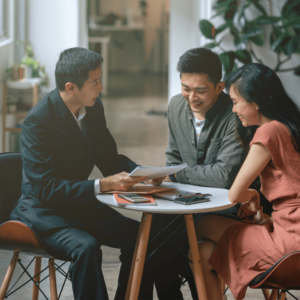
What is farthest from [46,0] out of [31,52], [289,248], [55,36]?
[289,248]

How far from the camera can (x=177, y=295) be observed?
2131mm

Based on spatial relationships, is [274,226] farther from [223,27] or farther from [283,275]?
[223,27]

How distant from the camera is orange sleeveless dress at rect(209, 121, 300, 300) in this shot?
1.72m

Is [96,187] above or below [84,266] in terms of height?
above

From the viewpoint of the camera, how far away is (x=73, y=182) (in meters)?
1.96

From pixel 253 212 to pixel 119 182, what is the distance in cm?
61

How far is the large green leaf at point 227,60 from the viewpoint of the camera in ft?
13.6

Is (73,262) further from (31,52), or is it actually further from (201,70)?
(31,52)

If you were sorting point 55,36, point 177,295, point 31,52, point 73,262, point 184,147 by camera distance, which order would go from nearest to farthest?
point 73,262 < point 177,295 < point 184,147 < point 31,52 < point 55,36

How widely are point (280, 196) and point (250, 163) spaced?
0.18m

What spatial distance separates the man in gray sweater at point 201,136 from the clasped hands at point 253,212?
0.06 metres

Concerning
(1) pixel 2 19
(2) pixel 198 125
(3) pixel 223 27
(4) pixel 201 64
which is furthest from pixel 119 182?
(1) pixel 2 19

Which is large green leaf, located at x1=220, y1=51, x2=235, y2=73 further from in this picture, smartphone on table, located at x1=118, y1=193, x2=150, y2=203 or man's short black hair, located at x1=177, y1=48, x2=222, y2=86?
smartphone on table, located at x1=118, y1=193, x2=150, y2=203

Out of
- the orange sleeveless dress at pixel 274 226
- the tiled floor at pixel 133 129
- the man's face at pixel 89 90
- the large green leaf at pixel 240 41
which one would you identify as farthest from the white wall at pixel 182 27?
the orange sleeveless dress at pixel 274 226
